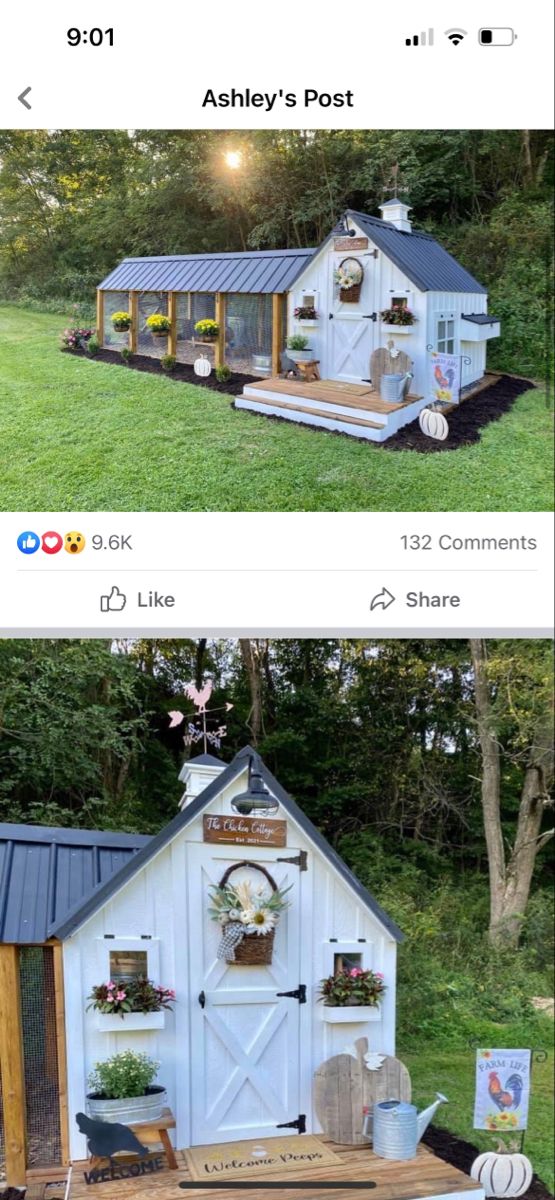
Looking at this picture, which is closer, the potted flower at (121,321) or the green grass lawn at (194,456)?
the green grass lawn at (194,456)

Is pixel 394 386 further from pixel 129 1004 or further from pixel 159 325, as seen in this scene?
pixel 129 1004

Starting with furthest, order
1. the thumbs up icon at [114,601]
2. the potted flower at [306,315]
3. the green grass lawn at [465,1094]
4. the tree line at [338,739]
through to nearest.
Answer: the tree line at [338,739] < the green grass lawn at [465,1094] < the potted flower at [306,315] < the thumbs up icon at [114,601]

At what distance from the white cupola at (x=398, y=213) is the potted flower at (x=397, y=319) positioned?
203 millimetres

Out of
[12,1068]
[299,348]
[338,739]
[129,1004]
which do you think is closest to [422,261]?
[299,348]

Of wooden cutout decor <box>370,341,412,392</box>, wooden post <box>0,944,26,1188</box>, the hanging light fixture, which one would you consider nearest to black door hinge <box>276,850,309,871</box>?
the hanging light fixture

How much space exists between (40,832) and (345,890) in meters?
0.83

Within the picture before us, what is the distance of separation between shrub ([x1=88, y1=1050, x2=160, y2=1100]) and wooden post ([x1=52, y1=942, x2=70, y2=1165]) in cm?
7

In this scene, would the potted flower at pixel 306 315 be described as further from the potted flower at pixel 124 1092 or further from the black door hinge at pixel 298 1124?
the black door hinge at pixel 298 1124

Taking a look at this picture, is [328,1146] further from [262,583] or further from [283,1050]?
[262,583]

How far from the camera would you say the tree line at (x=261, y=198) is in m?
2.70

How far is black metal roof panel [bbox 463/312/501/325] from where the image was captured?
2850 millimetres

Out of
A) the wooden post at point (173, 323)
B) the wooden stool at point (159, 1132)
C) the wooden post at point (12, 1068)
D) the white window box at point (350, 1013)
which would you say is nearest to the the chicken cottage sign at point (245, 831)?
the white window box at point (350, 1013)

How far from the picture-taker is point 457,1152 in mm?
3057
